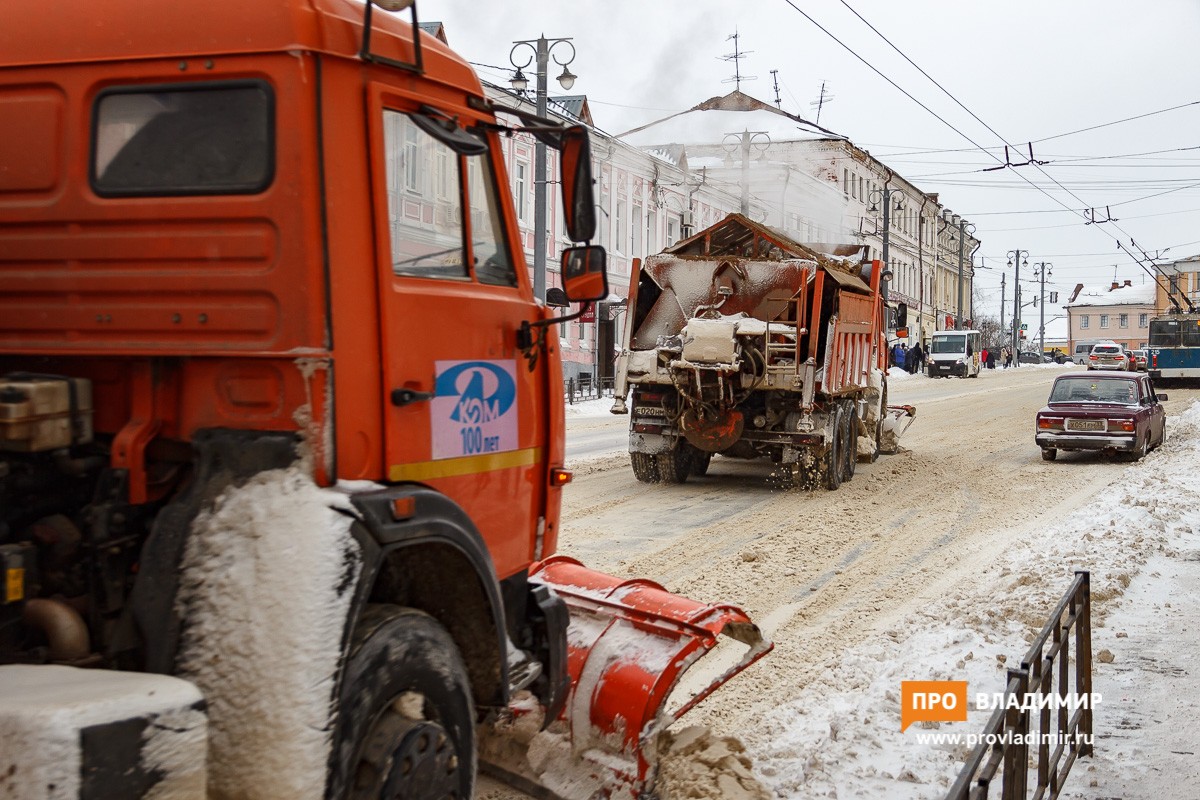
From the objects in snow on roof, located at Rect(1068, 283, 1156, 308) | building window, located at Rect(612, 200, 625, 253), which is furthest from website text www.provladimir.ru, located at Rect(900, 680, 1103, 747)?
snow on roof, located at Rect(1068, 283, 1156, 308)

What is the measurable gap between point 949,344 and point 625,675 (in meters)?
53.0

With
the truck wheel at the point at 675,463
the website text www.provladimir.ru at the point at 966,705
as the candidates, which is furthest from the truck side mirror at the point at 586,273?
the truck wheel at the point at 675,463

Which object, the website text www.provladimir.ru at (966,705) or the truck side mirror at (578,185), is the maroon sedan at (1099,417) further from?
the truck side mirror at (578,185)

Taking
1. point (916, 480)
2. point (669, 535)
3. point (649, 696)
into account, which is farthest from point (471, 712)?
point (916, 480)

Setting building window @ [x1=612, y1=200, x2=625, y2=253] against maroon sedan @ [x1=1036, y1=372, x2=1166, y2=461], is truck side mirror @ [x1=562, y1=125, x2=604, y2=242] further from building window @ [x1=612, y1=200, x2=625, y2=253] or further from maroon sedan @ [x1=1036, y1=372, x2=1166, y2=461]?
building window @ [x1=612, y1=200, x2=625, y2=253]

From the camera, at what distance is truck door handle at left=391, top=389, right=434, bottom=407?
330 centimetres

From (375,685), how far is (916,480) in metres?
12.9

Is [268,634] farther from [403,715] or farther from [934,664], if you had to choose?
[934,664]

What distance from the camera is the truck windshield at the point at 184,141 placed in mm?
3162

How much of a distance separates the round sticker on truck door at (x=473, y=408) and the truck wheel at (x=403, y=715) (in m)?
0.58

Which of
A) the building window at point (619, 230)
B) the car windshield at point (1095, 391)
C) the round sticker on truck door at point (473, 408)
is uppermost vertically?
the building window at point (619, 230)

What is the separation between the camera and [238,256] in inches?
124

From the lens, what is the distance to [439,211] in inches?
145

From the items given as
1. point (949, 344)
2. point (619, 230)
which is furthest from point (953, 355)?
point (619, 230)
